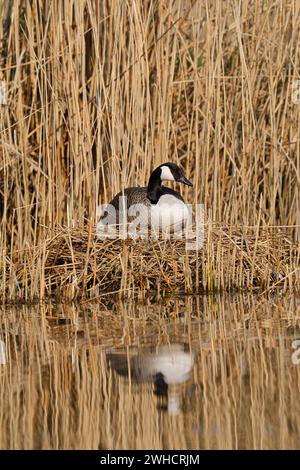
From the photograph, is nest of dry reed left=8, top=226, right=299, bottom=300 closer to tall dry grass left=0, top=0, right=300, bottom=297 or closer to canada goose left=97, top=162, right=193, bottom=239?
tall dry grass left=0, top=0, right=300, bottom=297

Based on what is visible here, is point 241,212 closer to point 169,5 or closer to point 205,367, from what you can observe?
point 169,5

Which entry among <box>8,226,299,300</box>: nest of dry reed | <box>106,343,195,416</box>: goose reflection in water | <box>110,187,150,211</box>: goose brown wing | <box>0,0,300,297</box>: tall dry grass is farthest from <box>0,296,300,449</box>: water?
<box>110,187,150,211</box>: goose brown wing

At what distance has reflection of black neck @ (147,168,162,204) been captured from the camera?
6.70 metres

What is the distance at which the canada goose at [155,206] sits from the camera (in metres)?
6.65

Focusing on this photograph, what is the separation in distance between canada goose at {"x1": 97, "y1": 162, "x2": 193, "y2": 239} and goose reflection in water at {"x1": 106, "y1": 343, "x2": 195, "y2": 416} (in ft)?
6.51

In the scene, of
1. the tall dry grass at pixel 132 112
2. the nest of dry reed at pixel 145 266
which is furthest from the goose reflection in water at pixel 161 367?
the tall dry grass at pixel 132 112

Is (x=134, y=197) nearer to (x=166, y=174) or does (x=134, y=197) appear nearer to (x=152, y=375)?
(x=166, y=174)

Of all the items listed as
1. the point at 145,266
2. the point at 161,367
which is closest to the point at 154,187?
the point at 145,266

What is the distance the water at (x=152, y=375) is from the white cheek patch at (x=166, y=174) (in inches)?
41.2

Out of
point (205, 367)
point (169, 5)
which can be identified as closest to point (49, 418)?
point (205, 367)

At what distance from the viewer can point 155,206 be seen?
6922mm

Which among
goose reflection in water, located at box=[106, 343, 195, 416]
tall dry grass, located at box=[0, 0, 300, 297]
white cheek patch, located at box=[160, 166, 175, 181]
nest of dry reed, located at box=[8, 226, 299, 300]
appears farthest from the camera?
white cheek patch, located at box=[160, 166, 175, 181]

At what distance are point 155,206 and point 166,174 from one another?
1.17ft

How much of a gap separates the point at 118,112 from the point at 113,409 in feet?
9.94
